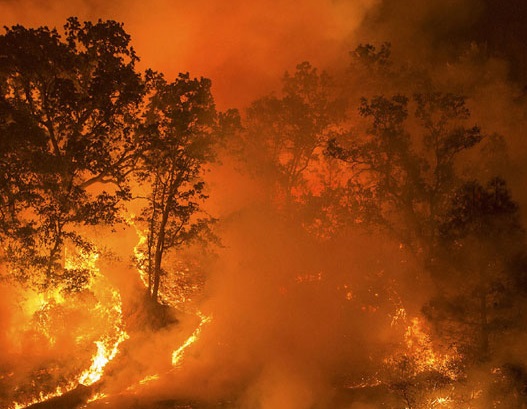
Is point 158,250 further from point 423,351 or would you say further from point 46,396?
point 423,351

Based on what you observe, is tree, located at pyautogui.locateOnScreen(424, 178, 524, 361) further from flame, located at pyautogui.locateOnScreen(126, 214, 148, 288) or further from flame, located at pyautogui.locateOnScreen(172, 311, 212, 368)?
flame, located at pyautogui.locateOnScreen(126, 214, 148, 288)

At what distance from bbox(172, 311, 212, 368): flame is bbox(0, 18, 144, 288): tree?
15.1ft

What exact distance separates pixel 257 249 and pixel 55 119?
14857 millimetres

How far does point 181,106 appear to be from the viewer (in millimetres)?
21562

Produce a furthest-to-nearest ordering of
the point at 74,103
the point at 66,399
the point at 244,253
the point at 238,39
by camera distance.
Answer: the point at 238,39
the point at 244,253
the point at 74,103
the point at 66,399

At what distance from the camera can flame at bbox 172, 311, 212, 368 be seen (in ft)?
66.6

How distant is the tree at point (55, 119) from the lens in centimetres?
1725

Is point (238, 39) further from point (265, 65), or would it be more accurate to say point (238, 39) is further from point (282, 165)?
point (282, 165)

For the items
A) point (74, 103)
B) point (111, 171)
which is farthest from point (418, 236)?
point (74, 103)

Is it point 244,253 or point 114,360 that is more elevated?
point 244,253

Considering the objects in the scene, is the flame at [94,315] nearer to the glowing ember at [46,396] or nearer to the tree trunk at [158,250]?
the glowing ember at [46,396]

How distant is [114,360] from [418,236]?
12364mm

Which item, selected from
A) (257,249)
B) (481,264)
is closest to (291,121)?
(257,249)

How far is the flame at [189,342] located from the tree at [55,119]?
4.62 metres
